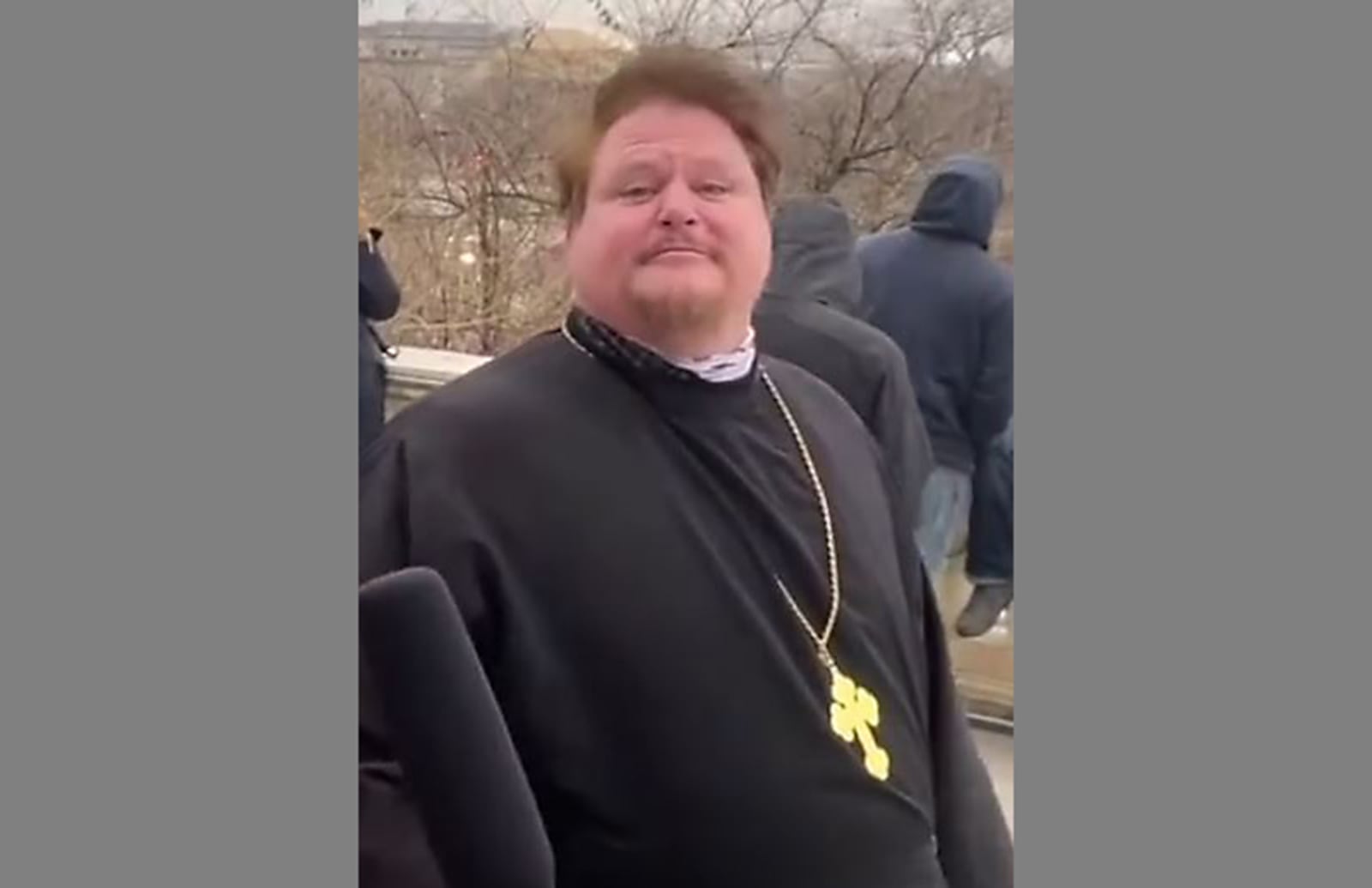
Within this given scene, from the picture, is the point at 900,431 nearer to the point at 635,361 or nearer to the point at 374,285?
the point at 635,361

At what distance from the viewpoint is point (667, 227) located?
3.71 feet

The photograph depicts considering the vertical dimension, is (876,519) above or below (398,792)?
above

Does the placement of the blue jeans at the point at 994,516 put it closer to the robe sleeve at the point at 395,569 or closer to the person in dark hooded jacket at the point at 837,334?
the person in dark hooded jacket at the point at 837,334

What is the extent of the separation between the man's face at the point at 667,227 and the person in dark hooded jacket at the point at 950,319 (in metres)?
0.12

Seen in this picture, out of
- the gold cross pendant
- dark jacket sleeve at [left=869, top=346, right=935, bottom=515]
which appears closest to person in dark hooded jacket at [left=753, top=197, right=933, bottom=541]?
dark jacket sleeve at [left=869, top=346, right=935, bottom=515]

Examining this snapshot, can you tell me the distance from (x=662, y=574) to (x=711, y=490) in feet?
0.20

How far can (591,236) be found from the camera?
1140 millimetres

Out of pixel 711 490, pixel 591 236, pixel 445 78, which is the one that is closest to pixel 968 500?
pixel 711 490

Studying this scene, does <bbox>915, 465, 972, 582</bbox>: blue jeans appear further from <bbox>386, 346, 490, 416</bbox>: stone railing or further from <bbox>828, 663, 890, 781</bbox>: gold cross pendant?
<bbox>386, 346, 490, 416</bbox>: stone railing

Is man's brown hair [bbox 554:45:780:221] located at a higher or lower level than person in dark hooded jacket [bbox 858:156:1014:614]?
higher

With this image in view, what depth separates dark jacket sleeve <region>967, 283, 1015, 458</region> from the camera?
4.19ft

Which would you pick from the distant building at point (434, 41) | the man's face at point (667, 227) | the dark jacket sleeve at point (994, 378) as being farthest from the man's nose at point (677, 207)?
the dark jacket sleeve at point (994, 378)

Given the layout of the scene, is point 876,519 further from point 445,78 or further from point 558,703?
point 445,78

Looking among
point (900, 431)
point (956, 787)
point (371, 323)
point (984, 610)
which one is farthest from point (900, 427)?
point (371, 323)
